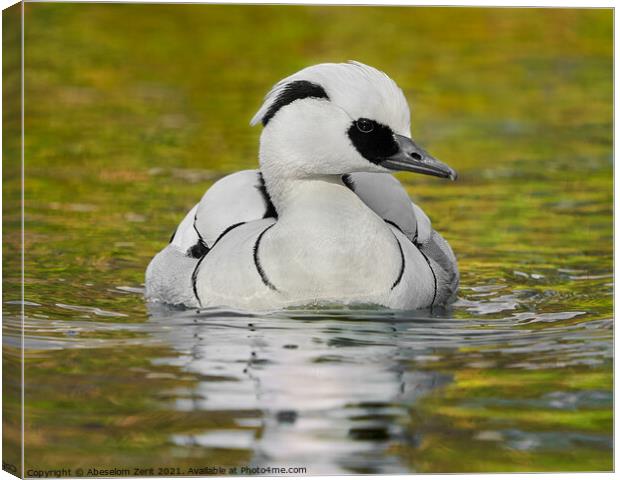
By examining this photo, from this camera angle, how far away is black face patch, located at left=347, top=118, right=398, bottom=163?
11.2 m

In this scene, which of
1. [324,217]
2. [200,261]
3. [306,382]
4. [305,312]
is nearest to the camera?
[306,382]

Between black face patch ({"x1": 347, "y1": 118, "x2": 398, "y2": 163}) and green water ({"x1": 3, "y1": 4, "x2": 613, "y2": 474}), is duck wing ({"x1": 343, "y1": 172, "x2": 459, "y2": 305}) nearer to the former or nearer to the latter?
green water ({"x1": 3, "y1": 4, "x2": 613, "y2": 474})

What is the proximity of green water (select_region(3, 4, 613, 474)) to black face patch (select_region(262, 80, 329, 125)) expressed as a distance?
498 mm

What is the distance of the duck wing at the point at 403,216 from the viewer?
12.3 metres

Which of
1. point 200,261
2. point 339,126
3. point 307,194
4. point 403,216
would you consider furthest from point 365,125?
point 200,261

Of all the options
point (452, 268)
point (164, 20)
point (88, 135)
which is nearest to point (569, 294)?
point (452, 268)

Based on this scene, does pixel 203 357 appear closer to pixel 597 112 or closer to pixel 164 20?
pixel 164 20

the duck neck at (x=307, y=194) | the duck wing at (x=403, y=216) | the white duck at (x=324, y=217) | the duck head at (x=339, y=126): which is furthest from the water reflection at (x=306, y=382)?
the duck wing at (x=403, y=216)

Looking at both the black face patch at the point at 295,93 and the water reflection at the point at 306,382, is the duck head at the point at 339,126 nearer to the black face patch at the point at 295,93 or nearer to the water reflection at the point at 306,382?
the black face patch at the point at 295,93

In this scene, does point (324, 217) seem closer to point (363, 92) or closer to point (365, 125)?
point (365, 125)

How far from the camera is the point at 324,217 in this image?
11.5m

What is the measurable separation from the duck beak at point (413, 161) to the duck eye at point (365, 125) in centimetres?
16

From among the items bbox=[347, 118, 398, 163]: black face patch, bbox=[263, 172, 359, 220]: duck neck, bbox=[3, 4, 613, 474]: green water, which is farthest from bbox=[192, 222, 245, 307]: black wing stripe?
bbox=[347, 118, 398, 163]: black face patch

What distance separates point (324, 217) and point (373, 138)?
633 millimetres
